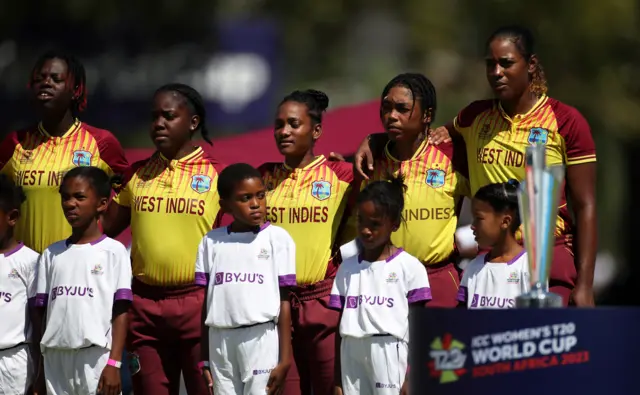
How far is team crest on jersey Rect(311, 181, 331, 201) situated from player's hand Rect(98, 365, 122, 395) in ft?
4.57

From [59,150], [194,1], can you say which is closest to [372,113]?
[59,150]

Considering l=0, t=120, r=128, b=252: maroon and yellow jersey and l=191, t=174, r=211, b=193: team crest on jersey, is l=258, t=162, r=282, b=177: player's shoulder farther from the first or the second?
l=0, t=120, r=128, b=252: maroon and yellow jersey

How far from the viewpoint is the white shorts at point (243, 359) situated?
23.8 ft

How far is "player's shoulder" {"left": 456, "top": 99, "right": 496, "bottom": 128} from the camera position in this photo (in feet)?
25.3

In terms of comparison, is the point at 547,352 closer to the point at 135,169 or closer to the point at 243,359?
the point at 243,359

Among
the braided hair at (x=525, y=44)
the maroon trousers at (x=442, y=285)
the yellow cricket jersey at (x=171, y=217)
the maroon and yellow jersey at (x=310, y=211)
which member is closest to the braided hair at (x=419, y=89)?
the braided hair at (x=525, y=44)

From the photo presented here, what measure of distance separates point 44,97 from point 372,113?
4044 mm

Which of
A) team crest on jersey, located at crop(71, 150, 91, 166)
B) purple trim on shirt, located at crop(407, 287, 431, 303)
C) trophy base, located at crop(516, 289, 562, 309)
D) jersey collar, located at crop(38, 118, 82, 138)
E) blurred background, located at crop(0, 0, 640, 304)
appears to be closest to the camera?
trophy base, located at crop(516, 289, 562, 309)

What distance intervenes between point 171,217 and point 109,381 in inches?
37.5

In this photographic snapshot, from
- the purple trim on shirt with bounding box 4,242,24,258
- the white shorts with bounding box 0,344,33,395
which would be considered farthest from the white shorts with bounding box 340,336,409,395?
the purple trim on shirt with bounding box 4,242,24,258

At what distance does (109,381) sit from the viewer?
7305 millimetres

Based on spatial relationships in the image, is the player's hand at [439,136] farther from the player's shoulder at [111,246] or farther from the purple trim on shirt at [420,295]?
the player's shoulder at [111,246]

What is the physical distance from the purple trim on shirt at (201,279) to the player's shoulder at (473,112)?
1.60 m

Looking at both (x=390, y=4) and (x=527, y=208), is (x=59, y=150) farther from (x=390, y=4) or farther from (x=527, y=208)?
(x=390, y=4)
